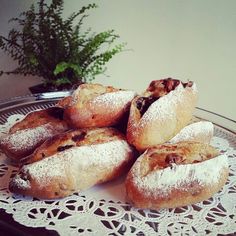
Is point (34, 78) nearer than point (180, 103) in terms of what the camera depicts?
No

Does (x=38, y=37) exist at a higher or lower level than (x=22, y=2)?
lower

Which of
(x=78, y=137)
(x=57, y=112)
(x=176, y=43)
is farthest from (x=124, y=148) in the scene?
(x=176, y=43)

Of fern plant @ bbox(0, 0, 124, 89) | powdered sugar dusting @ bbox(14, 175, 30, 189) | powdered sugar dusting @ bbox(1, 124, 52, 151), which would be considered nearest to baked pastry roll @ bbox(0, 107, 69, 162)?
powdered sugar dusting @ bbox(1, 124, 52, 151)

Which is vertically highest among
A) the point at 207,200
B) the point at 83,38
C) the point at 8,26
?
the point at 8,26

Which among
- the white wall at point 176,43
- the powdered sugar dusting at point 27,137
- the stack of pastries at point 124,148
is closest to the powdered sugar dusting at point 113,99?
the stack of pastries at point 124,148

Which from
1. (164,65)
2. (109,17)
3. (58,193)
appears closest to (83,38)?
(109,17)

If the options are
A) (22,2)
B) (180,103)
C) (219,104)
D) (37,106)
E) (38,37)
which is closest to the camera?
(180,103)

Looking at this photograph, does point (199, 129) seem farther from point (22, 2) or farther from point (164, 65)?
point (22, 2)

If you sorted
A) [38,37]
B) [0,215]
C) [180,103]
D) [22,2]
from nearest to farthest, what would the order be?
[0,215]
[180,103]
[38,37]
[22,2]
